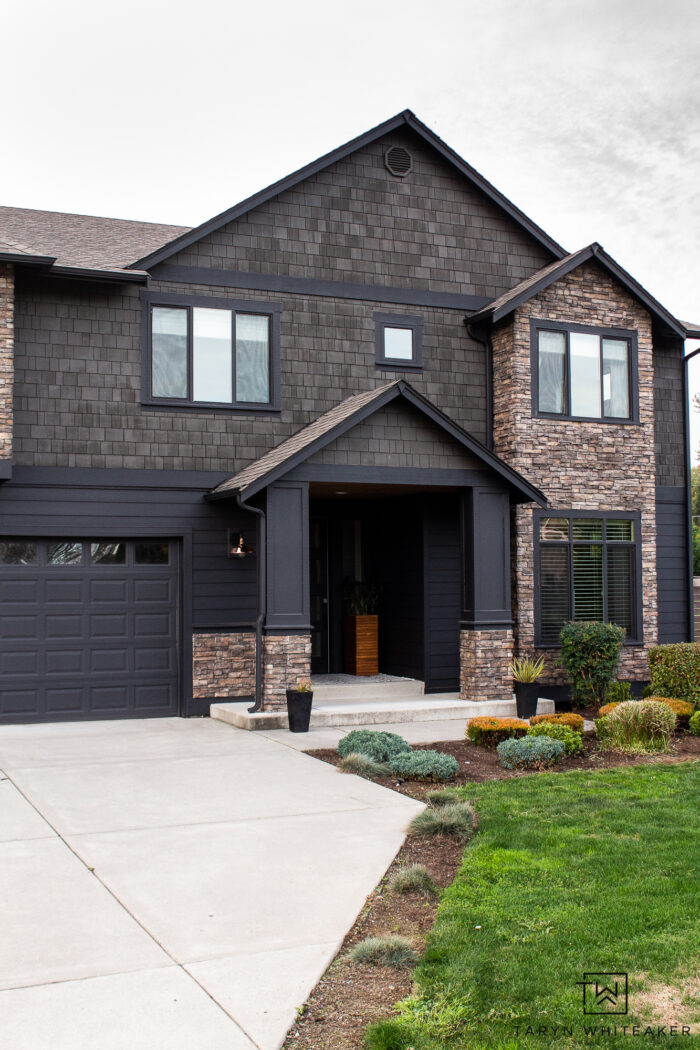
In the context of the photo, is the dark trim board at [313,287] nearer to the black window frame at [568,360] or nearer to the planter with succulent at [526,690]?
the black window frame at [568,360]

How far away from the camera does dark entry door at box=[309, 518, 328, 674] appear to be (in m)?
15.3

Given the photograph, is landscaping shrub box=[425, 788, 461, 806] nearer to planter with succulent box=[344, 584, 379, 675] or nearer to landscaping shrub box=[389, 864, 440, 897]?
landscaping shrub box=[389, 864, 440, 897]

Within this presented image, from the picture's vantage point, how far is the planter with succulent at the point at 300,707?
11500 millimetres

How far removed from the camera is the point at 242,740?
11.0m

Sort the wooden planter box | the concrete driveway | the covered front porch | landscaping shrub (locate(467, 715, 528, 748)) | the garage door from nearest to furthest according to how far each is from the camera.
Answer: the concrete driveway
landscaping shrub (locate(467, 715, 528, 748))
the covered front porch
the garage door
the wooden planter box

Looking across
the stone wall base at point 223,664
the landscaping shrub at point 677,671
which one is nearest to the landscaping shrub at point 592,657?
the landscaping shrub at point 677,671

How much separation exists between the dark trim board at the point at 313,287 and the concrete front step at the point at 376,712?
18.3ft

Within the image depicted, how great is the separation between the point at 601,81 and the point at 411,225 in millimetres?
Answer: 8691

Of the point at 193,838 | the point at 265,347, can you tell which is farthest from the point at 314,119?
the point at 193,838

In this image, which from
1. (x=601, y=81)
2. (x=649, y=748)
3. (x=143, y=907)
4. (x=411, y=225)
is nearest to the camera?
(x=143, y=907)

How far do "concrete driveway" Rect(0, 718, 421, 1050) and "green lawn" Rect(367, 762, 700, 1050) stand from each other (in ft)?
1.93

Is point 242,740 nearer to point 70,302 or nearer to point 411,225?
point 70,302

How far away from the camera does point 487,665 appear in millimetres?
13227

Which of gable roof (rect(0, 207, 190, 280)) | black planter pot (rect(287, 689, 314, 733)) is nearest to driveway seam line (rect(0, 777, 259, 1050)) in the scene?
black planter pot (rect(287, 689, 314, 733))
